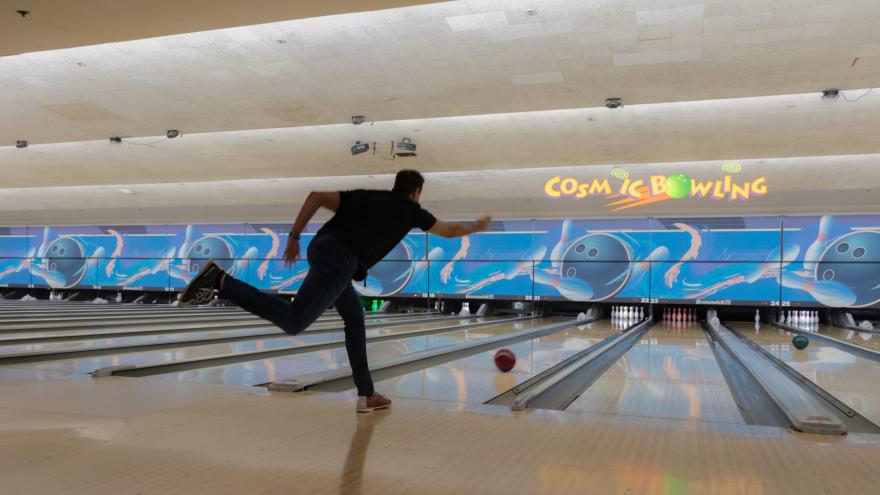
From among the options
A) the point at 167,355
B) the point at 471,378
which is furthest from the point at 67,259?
the point at 471,378

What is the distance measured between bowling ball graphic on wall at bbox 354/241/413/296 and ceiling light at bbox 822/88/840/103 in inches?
336

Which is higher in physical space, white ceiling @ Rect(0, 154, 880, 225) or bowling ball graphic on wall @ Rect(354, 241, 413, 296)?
white ceiling @ Rect(0, 154, 880, 225)

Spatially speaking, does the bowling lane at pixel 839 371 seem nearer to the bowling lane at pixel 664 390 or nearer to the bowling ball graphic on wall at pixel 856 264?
the bowling lane at pixel 664 390

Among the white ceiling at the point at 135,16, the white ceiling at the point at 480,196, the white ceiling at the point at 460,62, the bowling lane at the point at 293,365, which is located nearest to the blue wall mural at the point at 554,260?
the white ceiling at the point at 480,196

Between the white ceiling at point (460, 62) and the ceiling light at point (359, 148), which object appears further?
the ceiling light at point (359, 148)

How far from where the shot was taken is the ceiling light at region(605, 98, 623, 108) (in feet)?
22.4

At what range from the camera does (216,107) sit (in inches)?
294

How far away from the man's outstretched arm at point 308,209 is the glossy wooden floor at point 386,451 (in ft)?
1.97

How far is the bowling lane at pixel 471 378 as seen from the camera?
10.6 feet

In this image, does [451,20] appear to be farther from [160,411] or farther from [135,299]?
[135,299]

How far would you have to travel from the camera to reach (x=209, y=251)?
15148 millimetres

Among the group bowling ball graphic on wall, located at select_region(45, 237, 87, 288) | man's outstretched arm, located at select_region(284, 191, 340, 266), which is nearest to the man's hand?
man's outstretched arm, located at select_region(284, 191, 340, 266)

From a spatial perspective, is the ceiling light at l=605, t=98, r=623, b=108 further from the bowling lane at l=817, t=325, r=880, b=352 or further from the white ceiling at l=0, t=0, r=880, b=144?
the bowling lane at l=817, t=325, r=880, b=352

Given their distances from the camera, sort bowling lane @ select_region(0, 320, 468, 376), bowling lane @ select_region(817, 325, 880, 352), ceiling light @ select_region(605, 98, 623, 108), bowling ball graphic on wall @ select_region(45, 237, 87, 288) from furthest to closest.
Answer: bowling ball graphic on wall @ select_region(45, 237, 87, 288) → bowling lane @ select_region(817, 325, 880, 352) → ceiling light @ select_region(605, 98, 623, 108) → bowling lane @ select_region(0, 320, 468, 376)
